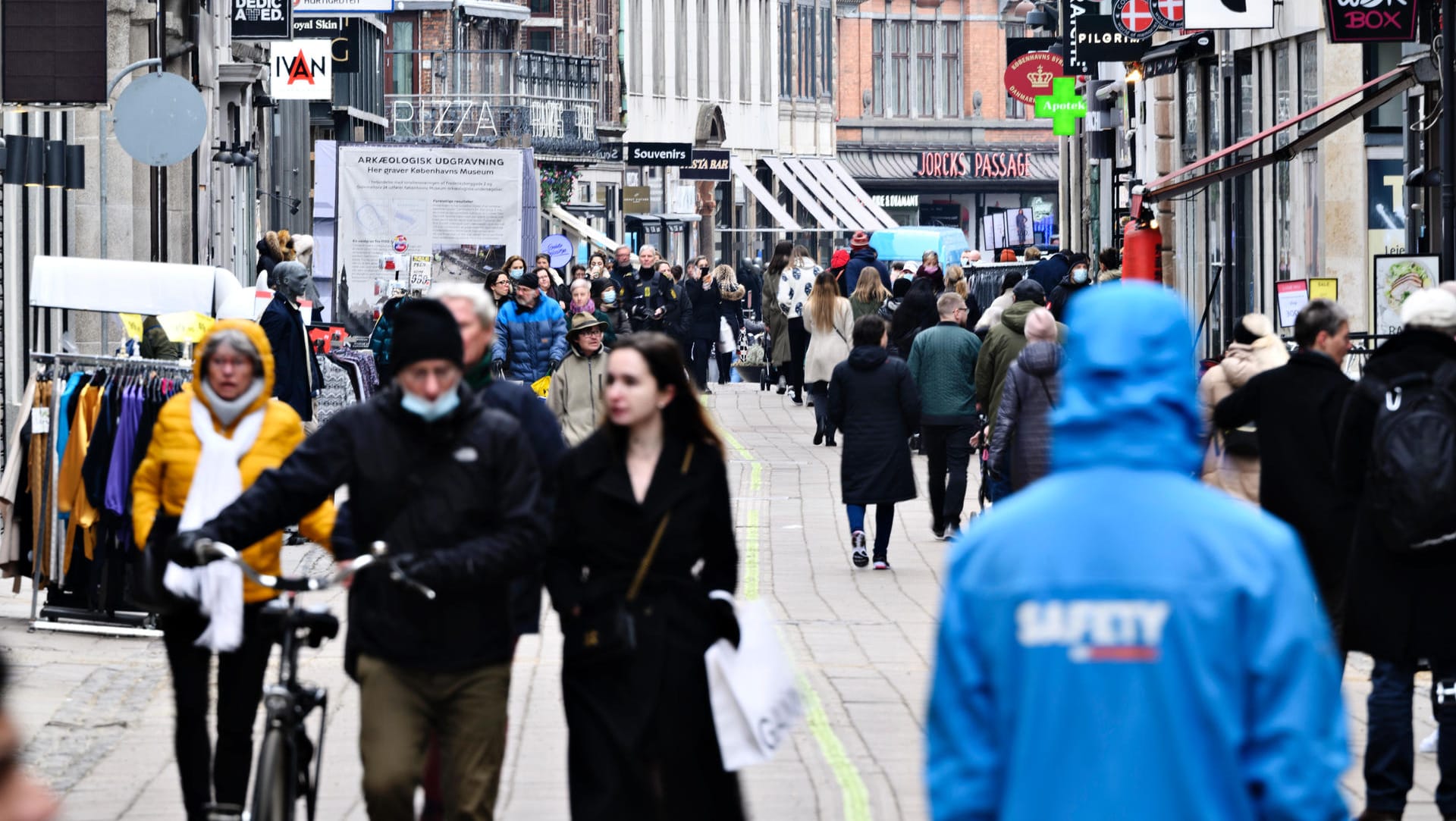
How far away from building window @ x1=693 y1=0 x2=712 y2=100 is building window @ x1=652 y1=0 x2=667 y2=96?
2665 millimetres

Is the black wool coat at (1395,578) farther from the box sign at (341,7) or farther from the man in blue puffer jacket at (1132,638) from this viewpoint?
the box sign at (341,7)

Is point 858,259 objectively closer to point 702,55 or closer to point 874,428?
point 874,428

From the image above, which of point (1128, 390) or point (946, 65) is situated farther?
point (946, 65)

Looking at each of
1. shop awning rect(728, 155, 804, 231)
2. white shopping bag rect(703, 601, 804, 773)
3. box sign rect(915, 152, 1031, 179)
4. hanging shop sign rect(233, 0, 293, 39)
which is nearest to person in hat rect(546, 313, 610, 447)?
white shopping bag rect(703, 601, 804, 773)

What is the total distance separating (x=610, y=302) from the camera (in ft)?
90.0

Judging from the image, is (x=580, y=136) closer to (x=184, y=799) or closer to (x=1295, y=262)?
(x=1295, y=262)

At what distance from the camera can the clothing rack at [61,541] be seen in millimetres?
11945

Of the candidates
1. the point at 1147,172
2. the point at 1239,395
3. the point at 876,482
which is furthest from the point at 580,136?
the point at 1239,395

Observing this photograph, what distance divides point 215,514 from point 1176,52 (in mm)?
23747

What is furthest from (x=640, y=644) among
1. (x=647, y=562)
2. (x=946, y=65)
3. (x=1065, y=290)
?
(x=946, y=65)

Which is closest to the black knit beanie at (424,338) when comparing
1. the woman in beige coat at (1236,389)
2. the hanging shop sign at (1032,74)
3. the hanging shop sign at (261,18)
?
the woman in beige coat at (1236,389)

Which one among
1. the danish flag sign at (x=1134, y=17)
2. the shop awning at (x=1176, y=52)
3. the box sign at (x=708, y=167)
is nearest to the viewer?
the danish flag sign at (x=1134, y=17)

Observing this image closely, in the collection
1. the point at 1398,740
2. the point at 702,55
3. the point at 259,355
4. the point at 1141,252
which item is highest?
the point at 702,55

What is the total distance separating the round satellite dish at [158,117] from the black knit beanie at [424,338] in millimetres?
10327
